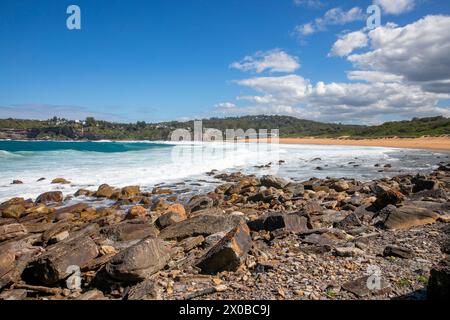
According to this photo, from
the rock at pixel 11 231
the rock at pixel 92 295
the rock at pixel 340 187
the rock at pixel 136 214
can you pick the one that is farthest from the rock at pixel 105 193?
the rock at pixel 340 187

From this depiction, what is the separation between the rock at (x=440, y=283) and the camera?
3701 mm

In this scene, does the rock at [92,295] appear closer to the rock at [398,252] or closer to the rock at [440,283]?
the rock at [440,283]

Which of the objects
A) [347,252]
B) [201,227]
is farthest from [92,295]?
[347,252]

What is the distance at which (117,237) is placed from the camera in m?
7.85

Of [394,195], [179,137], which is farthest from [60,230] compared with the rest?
[179,137]

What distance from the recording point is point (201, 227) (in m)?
7.48

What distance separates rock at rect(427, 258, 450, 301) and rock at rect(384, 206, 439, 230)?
134 inches

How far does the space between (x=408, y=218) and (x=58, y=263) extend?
295 inches

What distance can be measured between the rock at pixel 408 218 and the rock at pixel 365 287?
9.86 ft

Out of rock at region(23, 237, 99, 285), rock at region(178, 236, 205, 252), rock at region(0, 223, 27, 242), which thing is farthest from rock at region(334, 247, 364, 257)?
rock at region(0, 223, 27, 242)
